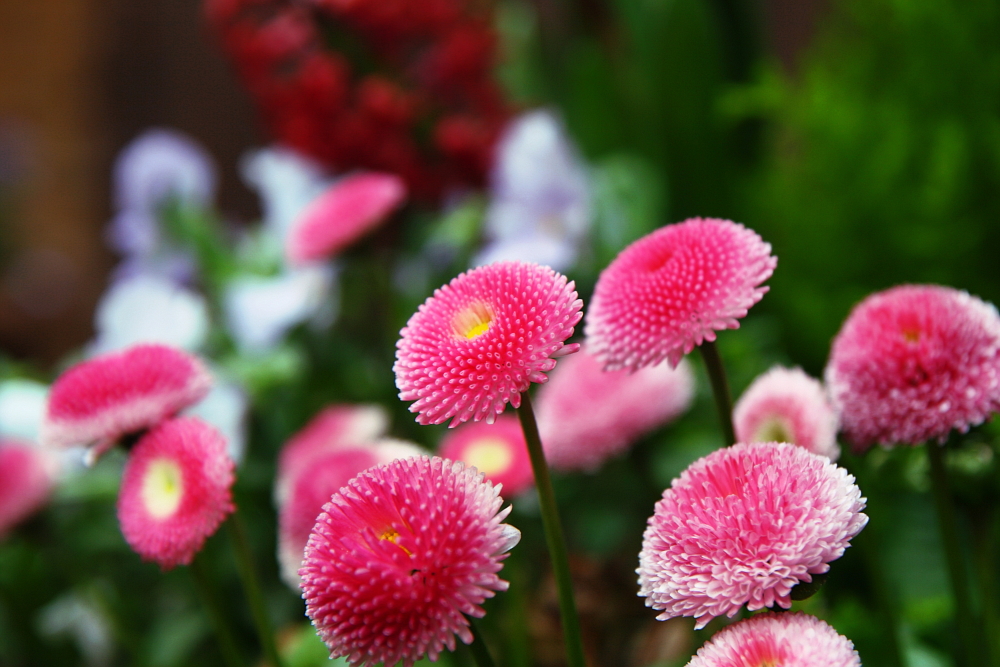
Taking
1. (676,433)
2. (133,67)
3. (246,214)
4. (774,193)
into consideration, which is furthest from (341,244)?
(133,67)

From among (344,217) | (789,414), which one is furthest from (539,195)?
(789,414)

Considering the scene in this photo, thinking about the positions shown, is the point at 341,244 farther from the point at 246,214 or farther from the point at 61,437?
the point at 246,214

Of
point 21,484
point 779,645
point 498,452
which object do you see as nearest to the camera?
point 779,645

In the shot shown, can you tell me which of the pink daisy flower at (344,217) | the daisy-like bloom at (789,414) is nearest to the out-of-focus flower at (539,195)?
the pink daisy flower at (344,217)

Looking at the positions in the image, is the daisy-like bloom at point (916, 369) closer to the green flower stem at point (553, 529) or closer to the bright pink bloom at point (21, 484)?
the green flower stem at point (553, 529)

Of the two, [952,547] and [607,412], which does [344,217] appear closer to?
[607,412]

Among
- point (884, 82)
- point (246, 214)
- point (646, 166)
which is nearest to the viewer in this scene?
point (884, 82)
